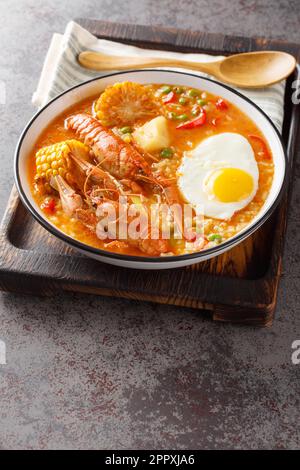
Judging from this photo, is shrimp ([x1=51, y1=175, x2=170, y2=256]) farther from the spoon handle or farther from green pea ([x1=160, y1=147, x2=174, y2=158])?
the spoon handle

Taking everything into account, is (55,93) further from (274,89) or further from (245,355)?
(245,355)

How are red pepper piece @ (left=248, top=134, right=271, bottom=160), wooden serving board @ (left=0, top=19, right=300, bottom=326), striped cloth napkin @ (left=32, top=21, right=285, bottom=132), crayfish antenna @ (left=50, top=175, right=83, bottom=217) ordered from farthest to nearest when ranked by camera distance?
1. striped cloth napkin @ (left=32, top=21, right=285, bottom=132)
2. red pepper piece @ (left=248, top=134, right=271, bottom=160)
3. crayfish antenna @ (left=50, top=175, right=83, bottom=217)
4. wooden serving board @ (left=0, top=19, right=300, bottom=326)

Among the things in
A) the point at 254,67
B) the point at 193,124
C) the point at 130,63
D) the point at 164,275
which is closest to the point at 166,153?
the point at 193,124

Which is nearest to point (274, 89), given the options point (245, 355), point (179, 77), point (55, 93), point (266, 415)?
point (179, 77)

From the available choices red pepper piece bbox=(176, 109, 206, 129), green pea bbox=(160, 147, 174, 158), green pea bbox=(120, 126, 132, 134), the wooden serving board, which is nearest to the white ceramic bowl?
the wooden serving board

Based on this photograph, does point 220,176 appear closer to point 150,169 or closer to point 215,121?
point 150,169

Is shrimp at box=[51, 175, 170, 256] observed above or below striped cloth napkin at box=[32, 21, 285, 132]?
below
